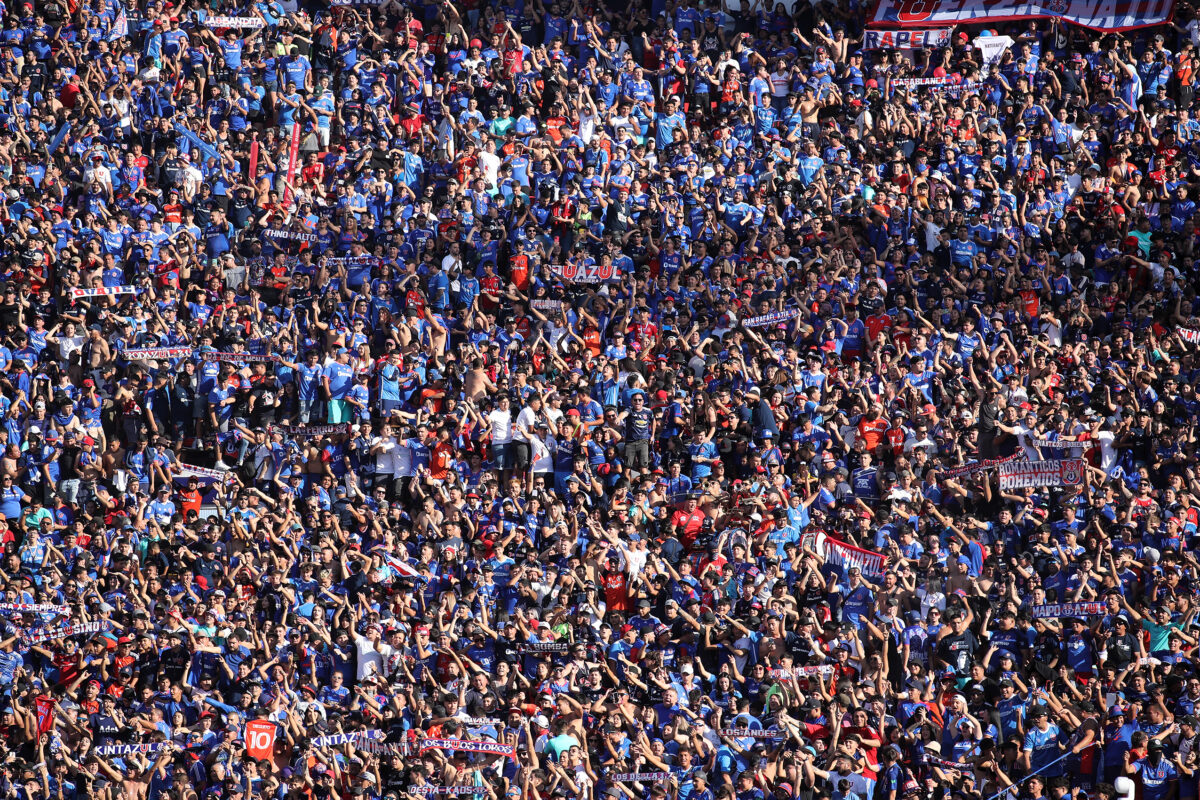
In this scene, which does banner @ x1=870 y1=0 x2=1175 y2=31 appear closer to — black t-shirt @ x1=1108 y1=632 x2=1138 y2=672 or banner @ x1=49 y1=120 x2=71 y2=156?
banner @ x1=49 y1=120 x2=71 y2=156

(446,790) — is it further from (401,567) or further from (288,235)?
(288,235)

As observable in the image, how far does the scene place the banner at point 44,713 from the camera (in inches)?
730

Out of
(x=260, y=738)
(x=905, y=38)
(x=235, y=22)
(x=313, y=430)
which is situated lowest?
(x=260, y=738)

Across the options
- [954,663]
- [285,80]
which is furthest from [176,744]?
[285,80]

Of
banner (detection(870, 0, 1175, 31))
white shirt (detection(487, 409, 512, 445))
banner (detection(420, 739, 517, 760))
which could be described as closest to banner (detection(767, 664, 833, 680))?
banner (detection(420, 739, 517, 760))

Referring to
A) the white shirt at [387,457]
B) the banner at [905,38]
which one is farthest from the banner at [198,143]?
the banner at [905,38]

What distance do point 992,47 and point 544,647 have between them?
1322 cm

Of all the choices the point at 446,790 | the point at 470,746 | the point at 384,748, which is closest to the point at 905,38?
the point at 470,746

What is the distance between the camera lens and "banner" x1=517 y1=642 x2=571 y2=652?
1917 centimetres

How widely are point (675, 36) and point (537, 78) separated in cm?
218

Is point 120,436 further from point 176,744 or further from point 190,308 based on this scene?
point 176,744

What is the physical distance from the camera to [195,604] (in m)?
19.7

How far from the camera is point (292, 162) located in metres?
26.2

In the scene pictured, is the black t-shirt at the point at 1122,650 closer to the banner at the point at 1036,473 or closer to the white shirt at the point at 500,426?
the banner at the point at 1036,473
